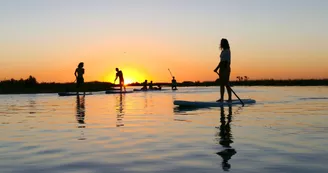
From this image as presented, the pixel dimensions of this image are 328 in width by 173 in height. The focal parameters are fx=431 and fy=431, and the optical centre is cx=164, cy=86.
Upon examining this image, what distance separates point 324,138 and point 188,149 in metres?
2.47

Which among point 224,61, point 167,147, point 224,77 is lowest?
point 167,147

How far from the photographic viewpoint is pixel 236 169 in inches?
186

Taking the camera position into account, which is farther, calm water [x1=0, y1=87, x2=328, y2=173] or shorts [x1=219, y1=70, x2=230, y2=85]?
shorts [x1=219, y1=70, x2=230, y2=85]

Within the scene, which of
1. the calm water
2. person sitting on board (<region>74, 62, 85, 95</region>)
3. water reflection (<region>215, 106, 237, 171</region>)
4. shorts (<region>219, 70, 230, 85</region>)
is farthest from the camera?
person sitting on board (<region>74, 62, 85, 95</region>)

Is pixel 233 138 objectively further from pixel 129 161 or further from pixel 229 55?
pixel 229 55

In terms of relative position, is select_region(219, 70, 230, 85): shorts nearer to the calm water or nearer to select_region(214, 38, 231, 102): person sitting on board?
select_region(214, 38, 231, 102): person sitting on board

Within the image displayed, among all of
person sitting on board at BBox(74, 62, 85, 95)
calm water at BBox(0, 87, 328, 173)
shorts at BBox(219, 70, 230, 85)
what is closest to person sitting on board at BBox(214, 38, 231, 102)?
shorts at BBox(219, 70, 230, 85)

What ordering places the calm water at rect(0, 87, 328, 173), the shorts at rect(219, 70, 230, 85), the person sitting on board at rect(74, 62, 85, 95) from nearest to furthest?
the calm water at rect(0, 87, 328, 173), the shorts at rect(219, 70, 230, 85), the person sitting on board at rect(74, 62, 85, 95)

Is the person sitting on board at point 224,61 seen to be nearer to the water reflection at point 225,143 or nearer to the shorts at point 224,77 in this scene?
the shorts at point 224,77

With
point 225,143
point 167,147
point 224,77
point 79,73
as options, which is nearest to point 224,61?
point 224,77

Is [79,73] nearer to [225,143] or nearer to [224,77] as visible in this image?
[224,77]

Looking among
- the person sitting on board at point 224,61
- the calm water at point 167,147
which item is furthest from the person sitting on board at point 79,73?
the calm water at point 167,147

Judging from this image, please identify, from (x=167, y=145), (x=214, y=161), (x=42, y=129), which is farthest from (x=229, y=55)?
(x=214, y=161)

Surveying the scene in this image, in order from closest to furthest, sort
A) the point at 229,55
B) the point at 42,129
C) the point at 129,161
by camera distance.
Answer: the point at 129,161, the point at 42,129, the point at 229,55
